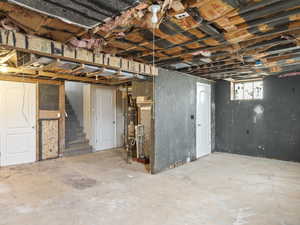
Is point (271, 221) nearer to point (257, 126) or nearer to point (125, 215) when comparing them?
point (125, 215)

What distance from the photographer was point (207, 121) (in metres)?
5.93

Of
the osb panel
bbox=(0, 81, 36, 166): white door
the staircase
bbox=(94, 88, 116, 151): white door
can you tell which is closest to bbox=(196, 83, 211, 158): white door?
bbox=(94, 88, 116, 151): white door

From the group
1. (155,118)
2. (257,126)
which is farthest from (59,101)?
(257,126)

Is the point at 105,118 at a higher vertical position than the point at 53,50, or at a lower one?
→ lower

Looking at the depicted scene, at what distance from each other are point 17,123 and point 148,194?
3933mm

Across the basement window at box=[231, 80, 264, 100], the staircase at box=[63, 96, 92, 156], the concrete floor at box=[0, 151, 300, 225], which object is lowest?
the concrete floor at box=[0, 151, 300, 225]

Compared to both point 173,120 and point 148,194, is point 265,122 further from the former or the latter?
point 148,194

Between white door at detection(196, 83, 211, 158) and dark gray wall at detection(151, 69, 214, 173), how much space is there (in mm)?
263

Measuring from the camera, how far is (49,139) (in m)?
5.31

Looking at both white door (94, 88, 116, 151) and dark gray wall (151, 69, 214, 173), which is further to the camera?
white door (94, 88, 116, 151)

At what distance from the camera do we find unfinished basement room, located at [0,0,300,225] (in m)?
2.10

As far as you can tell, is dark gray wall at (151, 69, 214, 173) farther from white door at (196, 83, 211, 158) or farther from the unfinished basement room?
white door at (196, 83, 211, 158)

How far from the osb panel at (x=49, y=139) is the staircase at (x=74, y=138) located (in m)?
0.36

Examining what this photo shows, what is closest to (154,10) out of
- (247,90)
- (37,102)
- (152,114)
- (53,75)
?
(152,114)
